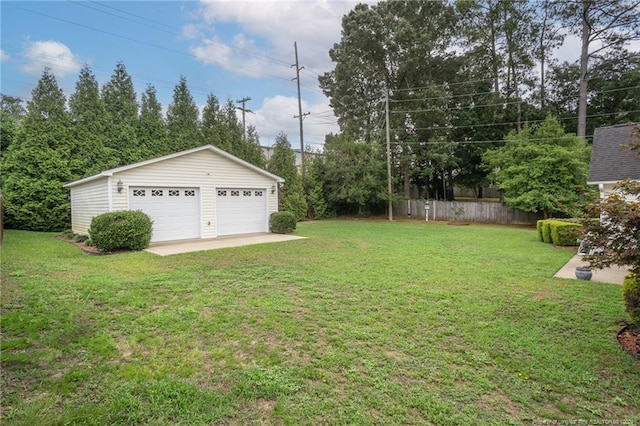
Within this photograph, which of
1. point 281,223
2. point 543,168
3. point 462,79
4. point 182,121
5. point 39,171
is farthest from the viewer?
point 462,79

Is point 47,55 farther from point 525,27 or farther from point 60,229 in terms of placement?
point 525,27

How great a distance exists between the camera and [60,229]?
48.2ft

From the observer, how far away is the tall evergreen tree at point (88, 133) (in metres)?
15.3

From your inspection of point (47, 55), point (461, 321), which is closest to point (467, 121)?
point (461, 321)

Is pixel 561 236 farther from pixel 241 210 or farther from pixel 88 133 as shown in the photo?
pixel 88 133

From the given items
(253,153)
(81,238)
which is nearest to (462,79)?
(253,153)

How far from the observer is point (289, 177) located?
71.9ft

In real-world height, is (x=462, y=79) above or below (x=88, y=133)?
above

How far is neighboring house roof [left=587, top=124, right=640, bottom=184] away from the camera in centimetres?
983

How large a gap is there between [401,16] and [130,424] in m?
27.1

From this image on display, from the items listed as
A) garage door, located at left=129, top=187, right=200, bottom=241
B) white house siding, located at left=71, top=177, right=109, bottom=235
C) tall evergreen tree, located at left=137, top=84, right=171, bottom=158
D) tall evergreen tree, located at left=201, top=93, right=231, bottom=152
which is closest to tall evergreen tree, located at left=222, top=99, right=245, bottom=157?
tall evergreen tree, located at left=201, top=93, right=231, bottom=152

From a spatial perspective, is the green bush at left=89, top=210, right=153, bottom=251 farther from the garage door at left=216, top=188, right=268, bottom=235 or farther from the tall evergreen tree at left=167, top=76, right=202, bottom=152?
the tall evergreen tree at left=167, top=76, right=202, bottom=152

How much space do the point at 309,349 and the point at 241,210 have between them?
10.7 meters

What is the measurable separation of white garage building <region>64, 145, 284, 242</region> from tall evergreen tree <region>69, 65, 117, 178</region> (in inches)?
85.3
